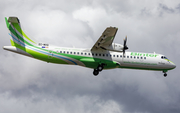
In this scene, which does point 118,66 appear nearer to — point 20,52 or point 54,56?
point 54,56

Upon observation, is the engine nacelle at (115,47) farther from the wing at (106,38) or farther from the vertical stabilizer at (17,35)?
the vertical stabilizer at (17,35)

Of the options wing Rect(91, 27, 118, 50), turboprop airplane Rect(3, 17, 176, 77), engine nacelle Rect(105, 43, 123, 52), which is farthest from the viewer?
engine nacelle Rect(105, 43, 123, 52)

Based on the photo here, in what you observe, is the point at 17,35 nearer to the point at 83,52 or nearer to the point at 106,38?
the point at 83,52

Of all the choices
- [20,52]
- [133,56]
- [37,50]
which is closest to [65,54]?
[37,50]

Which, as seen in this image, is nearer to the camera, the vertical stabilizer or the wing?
the wing

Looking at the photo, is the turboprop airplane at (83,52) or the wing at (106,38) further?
the turboprop airplane at (83,52)

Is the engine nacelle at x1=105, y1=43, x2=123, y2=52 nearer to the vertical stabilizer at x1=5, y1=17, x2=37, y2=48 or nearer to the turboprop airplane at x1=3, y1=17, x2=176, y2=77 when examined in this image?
the turboprop airplane at x1=3, y1=17, x2=176, y2=77

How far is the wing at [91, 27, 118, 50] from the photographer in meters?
32.8

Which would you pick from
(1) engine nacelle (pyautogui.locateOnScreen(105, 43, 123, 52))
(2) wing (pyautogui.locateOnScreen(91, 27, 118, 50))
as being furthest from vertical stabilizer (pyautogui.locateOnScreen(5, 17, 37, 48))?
(1) engine nacelle (pyautogui.locateOnScreen(105, 43, 123, 52))

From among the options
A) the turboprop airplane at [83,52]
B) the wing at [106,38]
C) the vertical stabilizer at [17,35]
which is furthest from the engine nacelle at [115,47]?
the vertical stabilizer at [17,35]

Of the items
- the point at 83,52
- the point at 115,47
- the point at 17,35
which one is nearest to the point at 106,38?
the point at 115,47

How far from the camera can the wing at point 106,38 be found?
32.8 m

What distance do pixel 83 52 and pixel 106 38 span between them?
4100mm

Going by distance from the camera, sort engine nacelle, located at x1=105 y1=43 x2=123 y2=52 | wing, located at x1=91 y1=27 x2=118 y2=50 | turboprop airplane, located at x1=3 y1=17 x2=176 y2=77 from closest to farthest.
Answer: wing, located at x1=91 y1=27 x2=118 y2=50
turboprop airplane, located at x1=3 y1=17 x2=176 y2=77
engine nacelle, located at x1=105 y1=43 x2=123 y2=52
